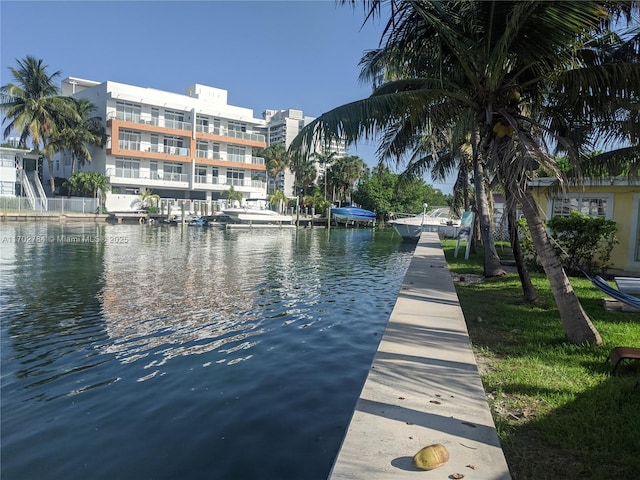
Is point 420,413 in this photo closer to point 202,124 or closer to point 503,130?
point 503,130

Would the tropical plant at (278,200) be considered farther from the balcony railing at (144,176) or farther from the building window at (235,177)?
the balcony railing at (144,176)

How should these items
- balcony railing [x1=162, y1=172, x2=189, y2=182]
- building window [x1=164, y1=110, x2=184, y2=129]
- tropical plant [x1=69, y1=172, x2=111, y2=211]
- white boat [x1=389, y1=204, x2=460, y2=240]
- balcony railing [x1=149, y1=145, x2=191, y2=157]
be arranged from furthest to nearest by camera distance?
building window [x1=164, y1=110, x2=184, y2=129], balcony railing [x1=162, y1=172, x2=189, y2=182], balcony railing [x1=149, y1=145, x2=191, y2=157], tropical plant [x1=69, y1=172, x2=111, y2=211], white boat [x1=389, y1=204, x2=460, y2=240]

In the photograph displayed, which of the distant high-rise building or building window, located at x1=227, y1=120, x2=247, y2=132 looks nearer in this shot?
the distant high-rise building

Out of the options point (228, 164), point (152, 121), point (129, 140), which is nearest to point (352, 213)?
point (228, 164)

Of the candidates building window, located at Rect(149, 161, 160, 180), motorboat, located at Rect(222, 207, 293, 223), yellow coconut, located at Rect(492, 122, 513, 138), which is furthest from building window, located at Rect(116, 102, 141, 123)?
yellow coconut, located at Rect(492, 122, 513, 138)

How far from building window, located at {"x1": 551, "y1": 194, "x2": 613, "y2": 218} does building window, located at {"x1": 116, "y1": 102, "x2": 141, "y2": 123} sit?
48.2 m

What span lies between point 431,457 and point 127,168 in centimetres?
5497

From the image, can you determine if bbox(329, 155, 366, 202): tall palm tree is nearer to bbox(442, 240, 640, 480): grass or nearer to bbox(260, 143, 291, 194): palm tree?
bbox(260, 143, 291, 194): palm tree

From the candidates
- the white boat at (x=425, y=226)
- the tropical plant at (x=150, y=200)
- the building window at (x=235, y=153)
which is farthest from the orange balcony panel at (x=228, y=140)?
the white boat at (x=425, y=226)

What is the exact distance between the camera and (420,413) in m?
4.24

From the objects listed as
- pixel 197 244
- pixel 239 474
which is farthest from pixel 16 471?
pixel 197 244

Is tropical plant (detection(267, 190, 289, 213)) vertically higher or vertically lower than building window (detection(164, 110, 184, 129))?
lower

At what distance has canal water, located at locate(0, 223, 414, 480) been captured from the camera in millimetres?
4645

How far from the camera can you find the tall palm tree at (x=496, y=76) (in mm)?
6695
